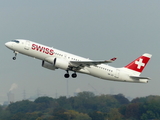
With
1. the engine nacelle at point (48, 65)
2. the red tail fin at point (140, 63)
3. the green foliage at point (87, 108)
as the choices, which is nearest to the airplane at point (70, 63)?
the engine nacelle at point (48, 65)

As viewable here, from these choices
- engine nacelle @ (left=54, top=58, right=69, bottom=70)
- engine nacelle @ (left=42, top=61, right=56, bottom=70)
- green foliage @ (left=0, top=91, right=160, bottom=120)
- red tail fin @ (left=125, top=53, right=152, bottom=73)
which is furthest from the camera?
green foliage @ (left=0, top=91, right=160, bottom=120)

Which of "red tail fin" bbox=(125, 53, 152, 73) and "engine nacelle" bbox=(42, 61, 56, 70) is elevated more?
"red tail fin" bbox=(125, 53, 152, 73)

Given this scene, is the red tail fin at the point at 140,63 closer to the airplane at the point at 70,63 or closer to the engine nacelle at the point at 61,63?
the airplane at the point at 70,63

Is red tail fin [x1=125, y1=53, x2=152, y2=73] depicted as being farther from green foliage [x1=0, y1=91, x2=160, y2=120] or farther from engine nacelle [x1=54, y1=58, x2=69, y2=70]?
green foliage [x1=0, y1=91, x2=160, y2=120]

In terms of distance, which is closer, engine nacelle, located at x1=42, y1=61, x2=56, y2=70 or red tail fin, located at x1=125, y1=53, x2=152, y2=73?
engine nacelle, located at x1=42, y1=61, x2=56, y2=70

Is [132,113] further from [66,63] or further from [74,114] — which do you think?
[66,63]

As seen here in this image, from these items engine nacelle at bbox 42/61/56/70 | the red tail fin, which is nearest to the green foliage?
the red tail fin

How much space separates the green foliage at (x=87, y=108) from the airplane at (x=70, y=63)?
27.8 meters

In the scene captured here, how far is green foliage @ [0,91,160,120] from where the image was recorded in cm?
10019

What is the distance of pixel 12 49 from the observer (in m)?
63.0

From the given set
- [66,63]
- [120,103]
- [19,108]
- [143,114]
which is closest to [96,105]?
[120,103]

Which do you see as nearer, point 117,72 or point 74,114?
point 117,72

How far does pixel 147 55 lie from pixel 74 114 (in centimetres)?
3581

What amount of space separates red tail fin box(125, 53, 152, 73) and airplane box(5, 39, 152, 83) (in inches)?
20.7
